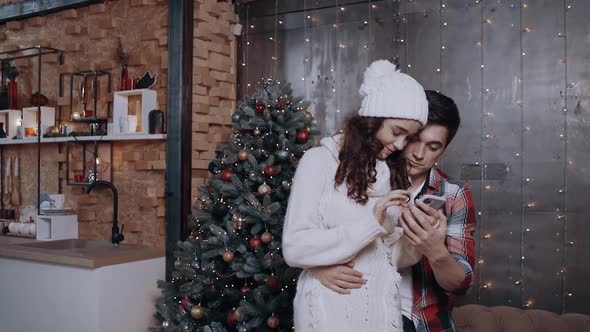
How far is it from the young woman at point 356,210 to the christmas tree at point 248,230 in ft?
3.80

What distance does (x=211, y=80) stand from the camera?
3.96 metres

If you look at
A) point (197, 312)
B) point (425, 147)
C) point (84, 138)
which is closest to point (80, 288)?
point (197, 312)

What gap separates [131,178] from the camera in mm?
3990

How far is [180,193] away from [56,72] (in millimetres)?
1669

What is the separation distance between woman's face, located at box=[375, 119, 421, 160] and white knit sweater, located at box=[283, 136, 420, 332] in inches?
3.3

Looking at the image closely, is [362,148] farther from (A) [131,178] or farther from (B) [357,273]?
(A) [131,178]

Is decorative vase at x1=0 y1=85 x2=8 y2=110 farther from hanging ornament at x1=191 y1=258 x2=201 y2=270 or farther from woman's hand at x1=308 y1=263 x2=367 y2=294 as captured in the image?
woman's hand at x1=308 y1=263 x2=367 y2=294

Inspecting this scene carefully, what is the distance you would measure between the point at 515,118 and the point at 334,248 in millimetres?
2243

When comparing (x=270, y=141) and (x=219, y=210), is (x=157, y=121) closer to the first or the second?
(x=219, y=210)

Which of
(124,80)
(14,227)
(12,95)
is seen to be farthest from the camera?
(12,95)

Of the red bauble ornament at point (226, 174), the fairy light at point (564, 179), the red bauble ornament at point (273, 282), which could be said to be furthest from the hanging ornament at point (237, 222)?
the fairy light at point (564, 179)

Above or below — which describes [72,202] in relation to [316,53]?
below

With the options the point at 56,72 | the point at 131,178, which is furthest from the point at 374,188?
the point at 56,72

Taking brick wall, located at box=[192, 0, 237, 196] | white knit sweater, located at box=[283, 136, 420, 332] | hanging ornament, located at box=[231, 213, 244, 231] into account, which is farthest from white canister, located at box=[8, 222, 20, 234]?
white knit sweater, located at box=[283, 136, 420, 332]
